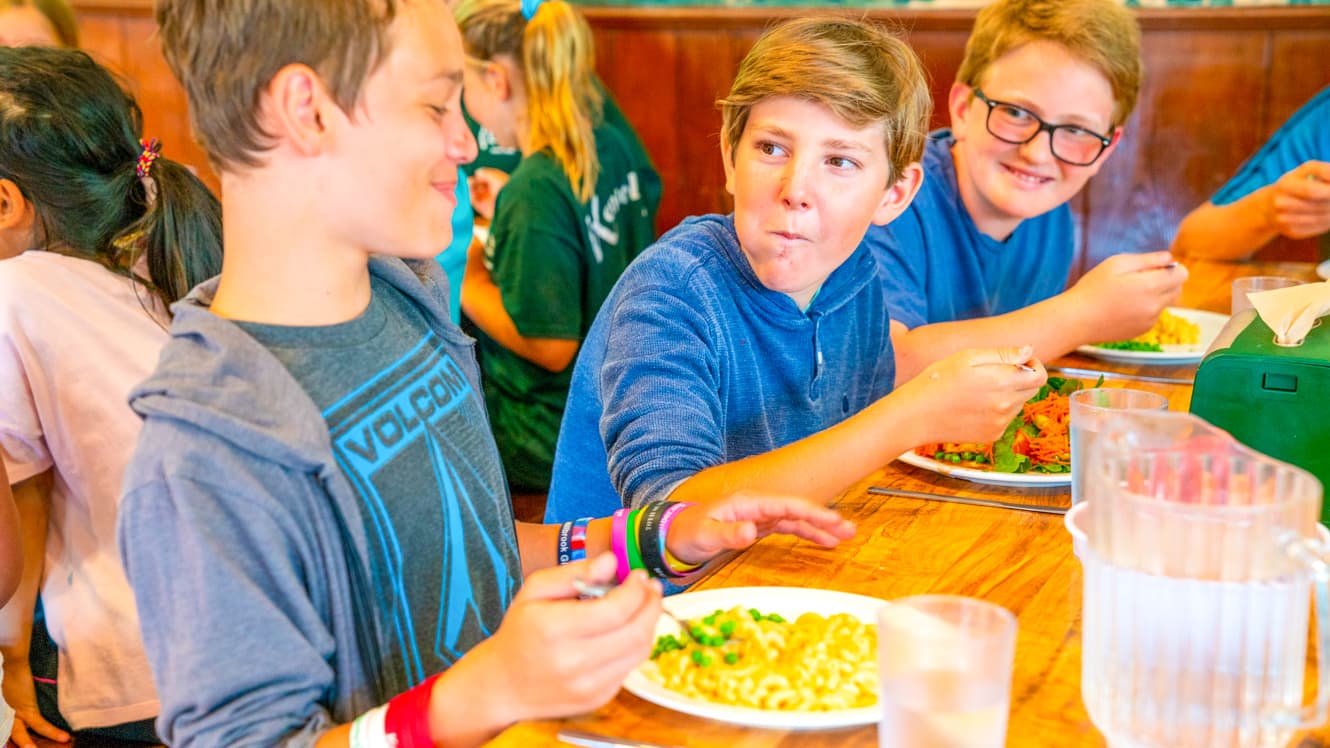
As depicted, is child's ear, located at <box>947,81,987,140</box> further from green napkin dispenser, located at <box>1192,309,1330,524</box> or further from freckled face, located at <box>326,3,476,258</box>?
freckled face, located at <box>326,3,476,258</box>

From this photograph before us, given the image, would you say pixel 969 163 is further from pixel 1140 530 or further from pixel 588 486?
pixel 1140 530

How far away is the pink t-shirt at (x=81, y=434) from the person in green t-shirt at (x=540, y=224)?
128cm

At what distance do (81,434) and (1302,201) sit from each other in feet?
8.48

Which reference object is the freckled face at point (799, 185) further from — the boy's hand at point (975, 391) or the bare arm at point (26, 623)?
the bare arm at point (26, 623)

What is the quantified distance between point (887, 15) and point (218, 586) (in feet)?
11.8

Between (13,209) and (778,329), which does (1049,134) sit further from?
(13,209)

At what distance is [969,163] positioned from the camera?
244cm

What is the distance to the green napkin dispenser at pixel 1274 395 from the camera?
138 cm

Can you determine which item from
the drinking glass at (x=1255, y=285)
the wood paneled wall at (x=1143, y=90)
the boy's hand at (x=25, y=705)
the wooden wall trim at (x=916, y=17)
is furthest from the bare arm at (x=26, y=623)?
the wooden wall trim at (x=916, y=17)

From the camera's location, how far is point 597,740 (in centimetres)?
96

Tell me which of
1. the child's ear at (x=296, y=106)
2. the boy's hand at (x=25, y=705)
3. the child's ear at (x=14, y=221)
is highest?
the child's ear at (x=296, y=106)

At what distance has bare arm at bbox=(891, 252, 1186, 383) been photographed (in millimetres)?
2123

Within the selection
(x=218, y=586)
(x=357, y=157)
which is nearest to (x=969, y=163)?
(x=357, y=157)

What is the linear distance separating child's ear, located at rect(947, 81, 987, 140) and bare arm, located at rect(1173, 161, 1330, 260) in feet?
3.20
